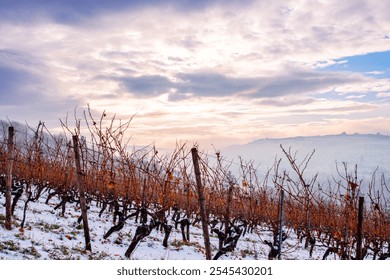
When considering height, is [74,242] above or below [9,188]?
below

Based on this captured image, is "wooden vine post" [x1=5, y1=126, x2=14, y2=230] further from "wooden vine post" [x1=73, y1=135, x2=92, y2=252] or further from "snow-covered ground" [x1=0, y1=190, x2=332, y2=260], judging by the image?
"wooden vine post" [x1=73, y1=135, x2=92, y2=252]

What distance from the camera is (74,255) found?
4.80 meters

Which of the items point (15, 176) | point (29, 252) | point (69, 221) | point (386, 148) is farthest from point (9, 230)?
point (386, 148)

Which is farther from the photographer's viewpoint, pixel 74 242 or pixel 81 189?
pixel 74 242

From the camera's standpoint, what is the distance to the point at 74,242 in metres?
5.41

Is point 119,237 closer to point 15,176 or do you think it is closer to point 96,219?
point 96,219

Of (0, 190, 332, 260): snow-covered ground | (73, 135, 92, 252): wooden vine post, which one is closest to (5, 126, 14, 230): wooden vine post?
(0, 190, 332, 260): snow-covered ground

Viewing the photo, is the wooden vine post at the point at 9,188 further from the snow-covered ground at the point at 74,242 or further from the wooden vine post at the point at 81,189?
the wooden vine post at the point at 81,189

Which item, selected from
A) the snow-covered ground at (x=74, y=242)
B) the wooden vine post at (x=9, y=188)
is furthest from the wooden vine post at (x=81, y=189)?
the wooden vine post at (x=9, y=188)

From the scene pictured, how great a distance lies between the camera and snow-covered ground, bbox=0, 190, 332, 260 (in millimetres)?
4648

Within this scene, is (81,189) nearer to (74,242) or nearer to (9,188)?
(74,242)

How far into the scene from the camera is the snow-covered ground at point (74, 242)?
4.65 meters

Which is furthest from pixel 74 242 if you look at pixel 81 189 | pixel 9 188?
pixel 9 188

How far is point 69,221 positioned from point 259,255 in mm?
3475
